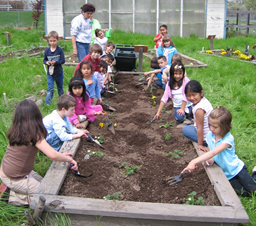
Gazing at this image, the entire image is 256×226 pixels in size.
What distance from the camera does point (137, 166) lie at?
367cm

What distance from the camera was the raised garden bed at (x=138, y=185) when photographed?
254 centimetres

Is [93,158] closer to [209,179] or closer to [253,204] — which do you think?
[209,179]

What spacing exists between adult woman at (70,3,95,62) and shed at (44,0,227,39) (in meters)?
9.99

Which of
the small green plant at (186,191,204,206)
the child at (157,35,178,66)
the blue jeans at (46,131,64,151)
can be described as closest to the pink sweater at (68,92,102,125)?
the blue jeans at (46,131,64,151)

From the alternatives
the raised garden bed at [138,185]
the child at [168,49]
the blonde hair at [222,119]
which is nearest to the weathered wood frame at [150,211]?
the raised garden bed at [138,185]

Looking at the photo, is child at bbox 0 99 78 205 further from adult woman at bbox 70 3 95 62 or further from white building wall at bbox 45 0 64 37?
white building wall at bbox 45 0 64 37

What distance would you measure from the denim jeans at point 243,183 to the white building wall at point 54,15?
1463 cm

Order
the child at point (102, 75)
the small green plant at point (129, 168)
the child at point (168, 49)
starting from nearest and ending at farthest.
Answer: the small green plant at point (129, 168) < the child at point (102, 75) < the child at point (168, 49)

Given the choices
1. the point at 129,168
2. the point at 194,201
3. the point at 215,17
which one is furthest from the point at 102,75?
the point at 215,17

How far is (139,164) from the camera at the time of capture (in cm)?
374

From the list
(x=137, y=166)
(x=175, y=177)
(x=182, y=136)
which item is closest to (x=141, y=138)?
(x=182, y=136)

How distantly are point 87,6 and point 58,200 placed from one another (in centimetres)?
487

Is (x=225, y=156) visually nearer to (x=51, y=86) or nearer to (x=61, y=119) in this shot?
(x=61, y=119)

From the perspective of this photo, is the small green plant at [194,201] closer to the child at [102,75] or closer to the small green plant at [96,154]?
the small green plant at [96,154]
